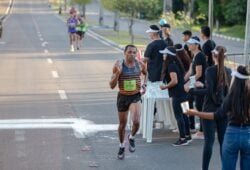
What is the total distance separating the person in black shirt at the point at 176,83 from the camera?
448 inches

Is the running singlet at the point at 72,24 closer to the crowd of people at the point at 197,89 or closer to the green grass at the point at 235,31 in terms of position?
the crowd of people at the point at 197,89

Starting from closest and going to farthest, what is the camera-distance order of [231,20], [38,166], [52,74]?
[38,166] < [52,74] < [231,20]

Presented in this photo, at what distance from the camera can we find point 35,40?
145ft

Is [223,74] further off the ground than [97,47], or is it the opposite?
[223,74]

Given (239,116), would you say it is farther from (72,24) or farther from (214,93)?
(72,24)

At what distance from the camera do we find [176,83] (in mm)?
11406

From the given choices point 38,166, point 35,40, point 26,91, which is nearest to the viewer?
point 38,166

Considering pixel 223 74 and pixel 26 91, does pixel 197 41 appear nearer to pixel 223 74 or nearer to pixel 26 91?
pixel 223 74

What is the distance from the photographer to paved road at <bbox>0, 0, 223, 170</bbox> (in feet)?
34.2

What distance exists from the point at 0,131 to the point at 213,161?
177 inches

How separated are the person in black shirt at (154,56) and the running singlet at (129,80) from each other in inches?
72.6

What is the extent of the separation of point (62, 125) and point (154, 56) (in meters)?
2.59

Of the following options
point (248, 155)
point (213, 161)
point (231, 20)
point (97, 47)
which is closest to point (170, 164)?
point (213, 161)

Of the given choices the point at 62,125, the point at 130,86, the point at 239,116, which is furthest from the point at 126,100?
the point at 239,116
